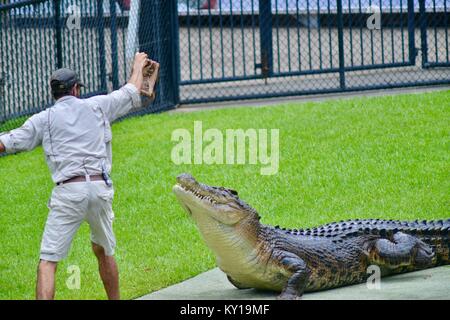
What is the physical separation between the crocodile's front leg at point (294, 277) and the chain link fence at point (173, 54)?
6045mm

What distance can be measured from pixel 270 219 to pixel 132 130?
3922 mm

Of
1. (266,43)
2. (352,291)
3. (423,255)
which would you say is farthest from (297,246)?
(266,43)

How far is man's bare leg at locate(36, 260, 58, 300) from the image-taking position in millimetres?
7652

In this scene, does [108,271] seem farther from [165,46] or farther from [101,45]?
[165,46]

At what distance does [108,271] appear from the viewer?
8008mm

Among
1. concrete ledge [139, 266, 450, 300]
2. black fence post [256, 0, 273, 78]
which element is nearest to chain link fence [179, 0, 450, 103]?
black fence post [256, 0, 273, 78]

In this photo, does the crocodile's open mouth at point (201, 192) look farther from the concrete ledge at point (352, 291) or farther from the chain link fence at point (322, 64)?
the chain link fence at point (322, 64)

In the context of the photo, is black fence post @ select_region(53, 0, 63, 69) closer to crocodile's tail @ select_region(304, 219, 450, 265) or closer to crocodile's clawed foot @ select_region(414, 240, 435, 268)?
crocodile's tail @ select_region(304, 219, 450, 265)

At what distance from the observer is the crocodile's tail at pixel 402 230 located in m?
8.77

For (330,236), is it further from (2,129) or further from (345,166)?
(2,129)

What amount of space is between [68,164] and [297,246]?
1.71 m

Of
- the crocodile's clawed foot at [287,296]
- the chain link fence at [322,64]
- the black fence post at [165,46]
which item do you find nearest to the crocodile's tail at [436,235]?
the crocodile's clawed foot at [287,296]

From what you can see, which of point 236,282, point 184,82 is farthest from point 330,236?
point 184,82

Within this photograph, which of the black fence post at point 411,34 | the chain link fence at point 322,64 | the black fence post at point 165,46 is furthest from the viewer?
the black fence post at point 411,34
